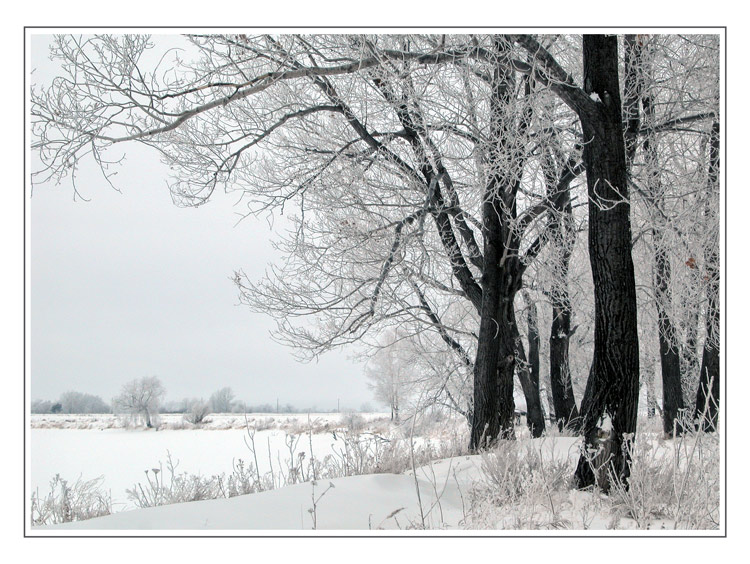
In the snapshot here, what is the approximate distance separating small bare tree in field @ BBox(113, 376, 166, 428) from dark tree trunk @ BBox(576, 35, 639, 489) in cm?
878

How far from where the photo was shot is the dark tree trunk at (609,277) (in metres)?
4.98

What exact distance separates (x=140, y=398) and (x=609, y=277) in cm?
1026

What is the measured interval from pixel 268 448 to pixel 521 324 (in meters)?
10.7

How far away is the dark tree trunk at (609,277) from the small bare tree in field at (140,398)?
28.8 ft

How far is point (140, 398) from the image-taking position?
1241 centimetres

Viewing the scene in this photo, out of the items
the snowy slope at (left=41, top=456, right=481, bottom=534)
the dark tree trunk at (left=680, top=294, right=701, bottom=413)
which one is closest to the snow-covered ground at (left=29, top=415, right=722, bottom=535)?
the snowy slope at (left=41, top=456, right=481, bottom=534)

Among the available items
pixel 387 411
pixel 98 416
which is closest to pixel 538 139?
pixel 98 416

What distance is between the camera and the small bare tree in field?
38.6 feet

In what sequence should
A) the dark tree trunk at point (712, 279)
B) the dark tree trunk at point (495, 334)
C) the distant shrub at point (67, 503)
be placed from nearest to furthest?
the distant shrub at point (67, 503) < the dark tree trunk at point (712, 279) < the dark tree trunk at point (495, 334)

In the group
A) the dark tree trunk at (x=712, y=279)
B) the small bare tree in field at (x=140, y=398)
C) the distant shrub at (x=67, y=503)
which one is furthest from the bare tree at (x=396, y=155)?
the small bare tree in field at (x=140, y=398)

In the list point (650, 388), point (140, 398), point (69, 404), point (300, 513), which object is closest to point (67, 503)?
point (69, 404)

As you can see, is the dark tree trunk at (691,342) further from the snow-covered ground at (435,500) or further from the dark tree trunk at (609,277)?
the snow-covered ground at (435,500)
